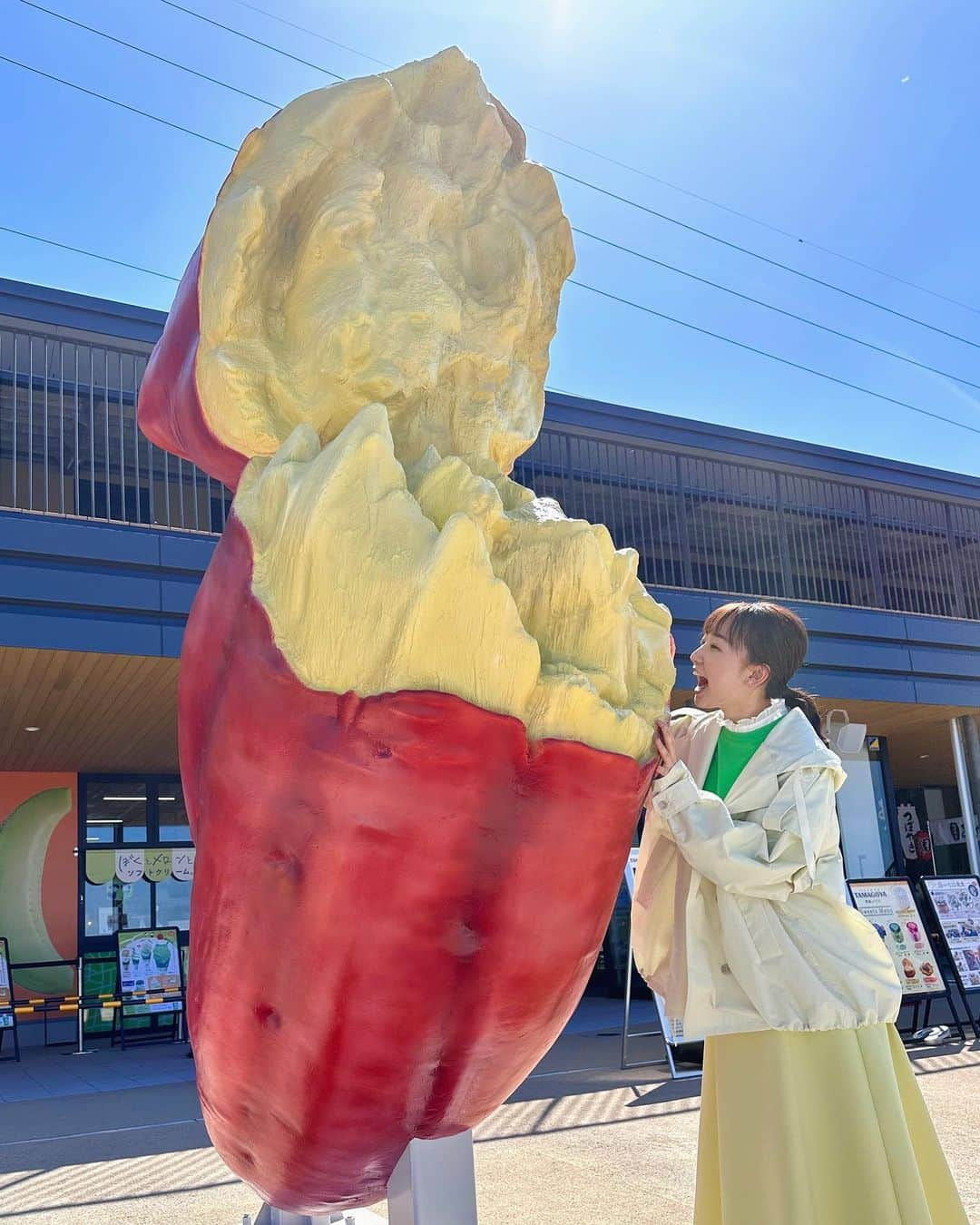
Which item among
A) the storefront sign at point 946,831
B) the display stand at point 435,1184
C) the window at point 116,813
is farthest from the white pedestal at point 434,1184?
the storefront sign at point 946,831

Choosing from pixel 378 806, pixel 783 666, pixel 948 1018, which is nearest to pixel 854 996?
pixel 783 666

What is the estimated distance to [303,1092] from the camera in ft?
3.57

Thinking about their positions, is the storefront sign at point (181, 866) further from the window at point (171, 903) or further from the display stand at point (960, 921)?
the display stand at point (960, 921)

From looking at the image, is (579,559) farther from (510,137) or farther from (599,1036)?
(599,1036)

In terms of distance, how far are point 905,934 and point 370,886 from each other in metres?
7.84

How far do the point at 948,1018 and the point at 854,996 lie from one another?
838 centimetres

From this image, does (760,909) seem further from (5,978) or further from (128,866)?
(128,866)

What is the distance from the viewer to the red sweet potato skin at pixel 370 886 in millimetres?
958

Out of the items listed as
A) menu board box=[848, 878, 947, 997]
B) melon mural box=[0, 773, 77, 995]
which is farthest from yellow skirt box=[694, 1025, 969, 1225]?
melon mural box=[0, 773, 77, 995]

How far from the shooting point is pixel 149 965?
9914mm

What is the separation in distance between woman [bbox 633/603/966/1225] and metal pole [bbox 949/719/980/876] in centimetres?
1034

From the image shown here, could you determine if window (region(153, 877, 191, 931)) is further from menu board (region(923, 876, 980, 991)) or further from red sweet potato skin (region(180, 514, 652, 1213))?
red sweet potato skin (region(180, 514, 652, 1213))

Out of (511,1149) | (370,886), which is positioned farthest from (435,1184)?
(511,1149)

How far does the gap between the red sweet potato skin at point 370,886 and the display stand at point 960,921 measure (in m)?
7.67
